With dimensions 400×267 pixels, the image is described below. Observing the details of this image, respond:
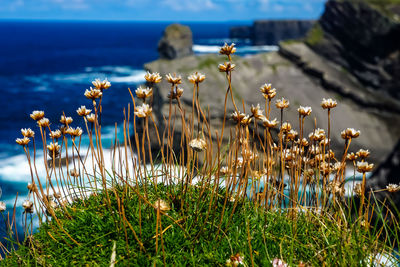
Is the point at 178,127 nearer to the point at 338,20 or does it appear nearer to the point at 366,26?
the point at 366,26

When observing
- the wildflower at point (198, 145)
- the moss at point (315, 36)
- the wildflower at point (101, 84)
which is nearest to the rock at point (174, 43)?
the moss at point (315, 36)

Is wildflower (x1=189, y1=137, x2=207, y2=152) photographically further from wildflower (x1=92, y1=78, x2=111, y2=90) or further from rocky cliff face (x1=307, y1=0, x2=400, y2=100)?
rocky cliff face (x1=307, y1=0, x2=400, y2=100)

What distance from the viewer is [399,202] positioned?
7.92m

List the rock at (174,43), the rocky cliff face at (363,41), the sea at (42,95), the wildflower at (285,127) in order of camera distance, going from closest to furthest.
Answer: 1. the wildflower at (285,127)
2. the sea at (42,95)
3. the rocky cliff face at (363,41)
4. the rock at (174,43)

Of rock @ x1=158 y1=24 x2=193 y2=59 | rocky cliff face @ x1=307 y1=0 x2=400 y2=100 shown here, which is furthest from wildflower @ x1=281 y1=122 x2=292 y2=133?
rock @ x1=158 y1=24 x2=193 y2=59

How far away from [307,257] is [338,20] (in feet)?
114

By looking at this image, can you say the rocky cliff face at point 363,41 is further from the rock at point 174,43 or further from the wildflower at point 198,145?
the wildflower at point 198,145

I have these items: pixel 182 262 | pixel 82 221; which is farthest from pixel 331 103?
pixel 82 221

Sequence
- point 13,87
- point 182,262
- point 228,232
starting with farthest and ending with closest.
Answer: point 13,87, point 228,232, point 182,262

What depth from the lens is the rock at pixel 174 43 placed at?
5128 centimetres

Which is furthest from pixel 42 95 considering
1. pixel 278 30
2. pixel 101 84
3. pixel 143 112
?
pixel 278 30

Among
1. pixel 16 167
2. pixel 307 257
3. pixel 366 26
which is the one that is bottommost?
pixel 16 167

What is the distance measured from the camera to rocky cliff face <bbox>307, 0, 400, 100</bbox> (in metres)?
27.1

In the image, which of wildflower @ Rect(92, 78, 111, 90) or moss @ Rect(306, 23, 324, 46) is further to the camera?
moss @ Rect(306, 23, 324, 46)
